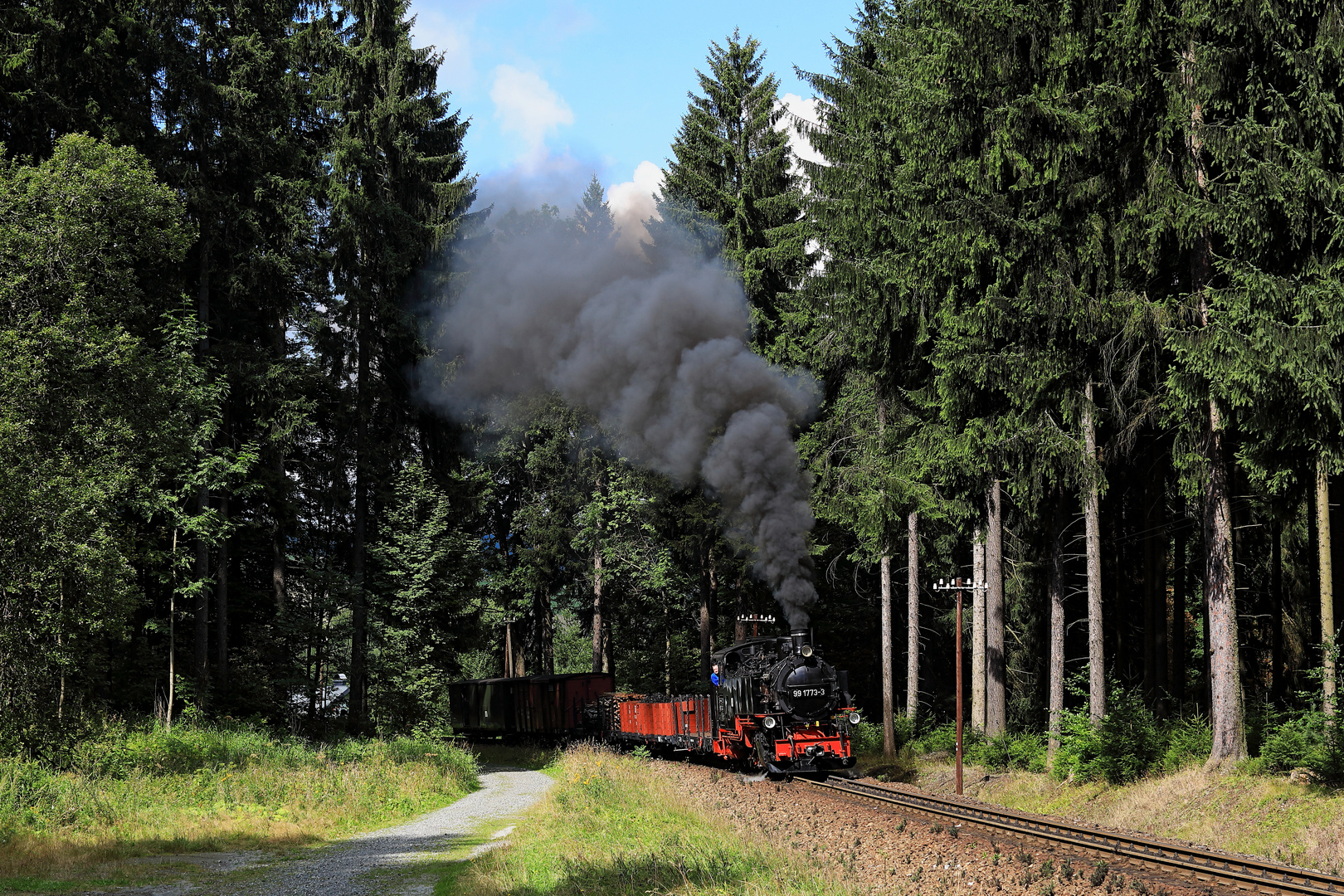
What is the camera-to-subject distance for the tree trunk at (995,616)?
64.1ft

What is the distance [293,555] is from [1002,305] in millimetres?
23087

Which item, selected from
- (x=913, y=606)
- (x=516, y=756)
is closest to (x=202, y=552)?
(x=516, y=756)

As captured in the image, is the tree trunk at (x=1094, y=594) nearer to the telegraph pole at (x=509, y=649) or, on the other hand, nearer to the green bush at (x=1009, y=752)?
the green bush at (x=1009, y=752)

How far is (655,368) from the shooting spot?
89.9 feet

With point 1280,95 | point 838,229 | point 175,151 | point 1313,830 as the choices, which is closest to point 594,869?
point 1313,830

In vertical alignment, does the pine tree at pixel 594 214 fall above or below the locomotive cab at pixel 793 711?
above

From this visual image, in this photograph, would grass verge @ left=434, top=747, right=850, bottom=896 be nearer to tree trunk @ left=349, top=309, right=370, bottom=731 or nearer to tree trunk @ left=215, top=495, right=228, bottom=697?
tree trunk @ left=215, top=495, right=228, bottom=697

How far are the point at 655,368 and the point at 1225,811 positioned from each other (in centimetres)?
1796

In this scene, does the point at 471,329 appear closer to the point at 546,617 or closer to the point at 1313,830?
the point at 546,617

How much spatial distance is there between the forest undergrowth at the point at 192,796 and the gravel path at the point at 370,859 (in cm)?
72

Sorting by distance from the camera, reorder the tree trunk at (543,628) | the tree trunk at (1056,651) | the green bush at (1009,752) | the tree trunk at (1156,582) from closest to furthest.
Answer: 1. the tree trunk at (1056,651)
2. the green bush at (1009,752)
3. the tree trunk at (1156,582)
4. the tree trunk at (543,628)

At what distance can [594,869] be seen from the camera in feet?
32.6

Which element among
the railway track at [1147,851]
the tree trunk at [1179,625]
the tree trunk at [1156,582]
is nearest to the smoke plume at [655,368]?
the railway track at [1147,851]

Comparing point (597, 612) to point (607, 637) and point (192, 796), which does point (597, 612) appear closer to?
point (607, 637)
